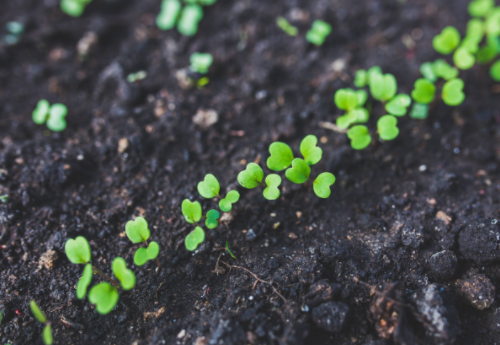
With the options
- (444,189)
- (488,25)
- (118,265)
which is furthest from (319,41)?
(118,265)

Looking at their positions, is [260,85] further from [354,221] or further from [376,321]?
[376,321]

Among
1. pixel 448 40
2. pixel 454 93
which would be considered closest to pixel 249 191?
pixel 454 93

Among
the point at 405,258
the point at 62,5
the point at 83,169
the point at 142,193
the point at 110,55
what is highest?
the point at 62,5

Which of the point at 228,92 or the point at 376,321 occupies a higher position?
the point at 228,92

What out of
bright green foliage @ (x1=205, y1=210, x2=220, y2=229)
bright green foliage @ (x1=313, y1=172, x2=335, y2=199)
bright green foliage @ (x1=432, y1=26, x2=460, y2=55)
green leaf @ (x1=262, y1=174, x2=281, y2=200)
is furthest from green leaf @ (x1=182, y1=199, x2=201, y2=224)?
bright green foliage @ (x1=432, y1=26, x2=460, y2=55)

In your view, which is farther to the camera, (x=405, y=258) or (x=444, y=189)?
(x=444, y=189)

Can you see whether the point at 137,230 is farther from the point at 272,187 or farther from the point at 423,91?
the point at 423,91
